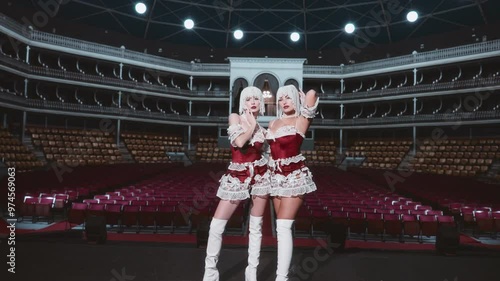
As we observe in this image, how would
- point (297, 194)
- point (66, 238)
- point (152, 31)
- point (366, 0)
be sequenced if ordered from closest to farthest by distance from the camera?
point (297, 194)
point (66, 238)
point (366, 0)
point (152, 31)

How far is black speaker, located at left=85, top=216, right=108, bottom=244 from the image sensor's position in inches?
224

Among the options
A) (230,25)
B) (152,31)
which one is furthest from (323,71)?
(152,31)

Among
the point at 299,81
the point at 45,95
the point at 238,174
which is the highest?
the point at 299,81

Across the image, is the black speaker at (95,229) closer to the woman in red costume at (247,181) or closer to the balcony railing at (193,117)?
the woman in red costume at (247,181)

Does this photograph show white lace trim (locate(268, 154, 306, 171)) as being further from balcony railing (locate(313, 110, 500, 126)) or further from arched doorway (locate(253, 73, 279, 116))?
arched doorway (locate(253, 73, 279, 116))

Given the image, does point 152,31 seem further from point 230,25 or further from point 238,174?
point 238,174

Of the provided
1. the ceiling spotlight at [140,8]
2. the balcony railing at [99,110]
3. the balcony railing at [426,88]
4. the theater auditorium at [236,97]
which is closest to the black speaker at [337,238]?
the theater auditorium at [236,97]

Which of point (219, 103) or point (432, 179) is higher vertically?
point (219, 103)

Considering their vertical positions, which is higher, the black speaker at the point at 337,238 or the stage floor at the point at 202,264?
the black speaker at the point at 337,238

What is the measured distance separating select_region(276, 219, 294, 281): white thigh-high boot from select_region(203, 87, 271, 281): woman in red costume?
286 millimetres

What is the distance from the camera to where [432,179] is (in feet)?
57.5

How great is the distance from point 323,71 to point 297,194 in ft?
112

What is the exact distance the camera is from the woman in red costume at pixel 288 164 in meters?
3.67

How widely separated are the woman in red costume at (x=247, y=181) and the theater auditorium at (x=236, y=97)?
570cm
